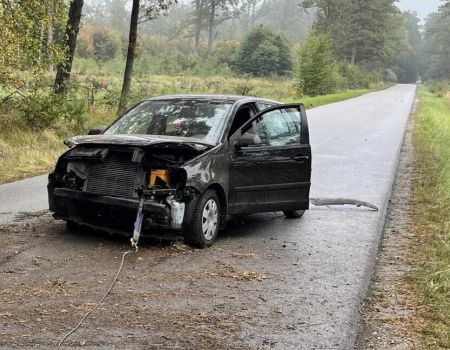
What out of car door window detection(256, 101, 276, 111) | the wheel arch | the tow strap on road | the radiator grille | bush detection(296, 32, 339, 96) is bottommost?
the tow strap on road

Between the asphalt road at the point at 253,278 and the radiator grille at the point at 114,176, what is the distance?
0.60m

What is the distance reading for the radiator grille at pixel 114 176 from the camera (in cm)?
605

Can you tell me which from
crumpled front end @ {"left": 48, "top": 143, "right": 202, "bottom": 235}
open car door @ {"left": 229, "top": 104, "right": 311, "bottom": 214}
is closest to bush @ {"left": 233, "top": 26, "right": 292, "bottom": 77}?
open car door @ {"left": 229, "top": 104, "right": 311, "bottom": 214}

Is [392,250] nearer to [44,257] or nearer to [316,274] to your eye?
[316,274]

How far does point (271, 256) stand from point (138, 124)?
2.45 meters

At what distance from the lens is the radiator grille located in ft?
19.9

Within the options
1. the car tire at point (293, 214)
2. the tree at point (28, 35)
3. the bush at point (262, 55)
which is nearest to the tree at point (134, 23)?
the tree at point (28, 35)

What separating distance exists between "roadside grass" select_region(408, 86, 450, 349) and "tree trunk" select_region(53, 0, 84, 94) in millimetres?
9625

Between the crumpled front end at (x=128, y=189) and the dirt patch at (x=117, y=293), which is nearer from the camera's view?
the dirt patch at (x=117, y=293)

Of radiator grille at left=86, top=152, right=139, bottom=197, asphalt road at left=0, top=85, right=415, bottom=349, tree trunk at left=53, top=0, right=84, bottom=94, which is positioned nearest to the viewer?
asphalt road at left=0, top=85, right=415, bottom=349

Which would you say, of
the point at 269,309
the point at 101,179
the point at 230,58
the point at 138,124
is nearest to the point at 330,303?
the point at 269,309

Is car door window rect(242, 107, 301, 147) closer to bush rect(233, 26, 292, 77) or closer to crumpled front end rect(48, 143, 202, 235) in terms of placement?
crumpled front end rect(48, 143, 202, 235)

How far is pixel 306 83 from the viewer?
40438 millimetres

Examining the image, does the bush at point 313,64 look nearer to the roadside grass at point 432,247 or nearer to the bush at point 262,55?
the bush at point 262,55
